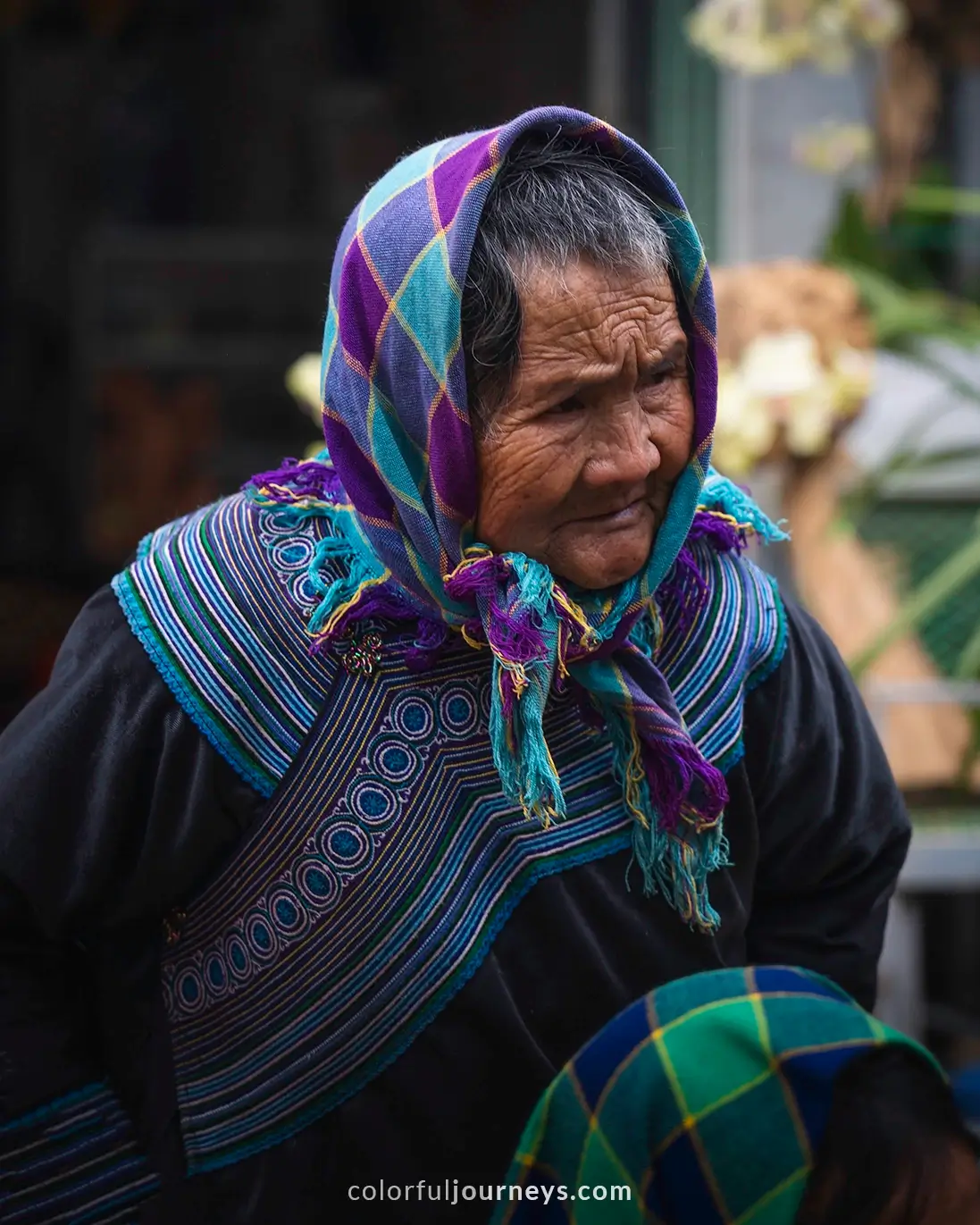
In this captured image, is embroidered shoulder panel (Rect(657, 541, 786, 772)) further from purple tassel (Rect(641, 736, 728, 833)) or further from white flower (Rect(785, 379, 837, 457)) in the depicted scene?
white flower (Rect(785, 379, 837, 457))

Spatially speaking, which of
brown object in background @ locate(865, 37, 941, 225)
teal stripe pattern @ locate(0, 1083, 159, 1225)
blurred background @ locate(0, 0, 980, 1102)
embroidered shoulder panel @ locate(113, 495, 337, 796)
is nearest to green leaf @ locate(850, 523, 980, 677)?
blurred background @ locate(0, 0, 980, 1102)

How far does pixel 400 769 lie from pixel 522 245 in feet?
1.83

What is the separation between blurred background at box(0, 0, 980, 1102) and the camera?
3.59m

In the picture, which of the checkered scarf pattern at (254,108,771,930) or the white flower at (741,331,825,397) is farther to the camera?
the white flower at (741,331,825,397)

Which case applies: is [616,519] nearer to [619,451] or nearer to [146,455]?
[619,451]

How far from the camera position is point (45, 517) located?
15.8 feet

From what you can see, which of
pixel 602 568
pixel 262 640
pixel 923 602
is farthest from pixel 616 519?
pixel 923 602

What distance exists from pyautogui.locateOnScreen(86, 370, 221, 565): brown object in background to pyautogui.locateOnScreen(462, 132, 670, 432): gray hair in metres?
3.38

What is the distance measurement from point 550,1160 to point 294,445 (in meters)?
3.74

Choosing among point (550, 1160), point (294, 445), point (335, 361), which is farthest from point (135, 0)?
point (550, 1160)

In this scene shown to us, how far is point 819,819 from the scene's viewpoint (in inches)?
69.1

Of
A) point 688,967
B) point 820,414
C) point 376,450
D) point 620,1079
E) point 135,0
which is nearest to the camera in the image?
point 620,1079

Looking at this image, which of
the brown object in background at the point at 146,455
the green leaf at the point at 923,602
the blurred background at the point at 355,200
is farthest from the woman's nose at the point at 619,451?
the brown object in background at the point at 146,455

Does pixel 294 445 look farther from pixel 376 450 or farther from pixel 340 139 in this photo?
pixel 376 450
